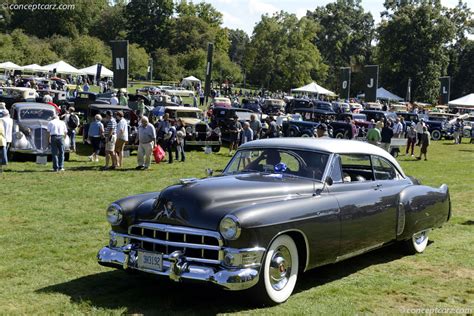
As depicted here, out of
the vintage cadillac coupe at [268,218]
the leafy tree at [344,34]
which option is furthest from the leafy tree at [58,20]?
the vintage cadillac coupe at [268,218]

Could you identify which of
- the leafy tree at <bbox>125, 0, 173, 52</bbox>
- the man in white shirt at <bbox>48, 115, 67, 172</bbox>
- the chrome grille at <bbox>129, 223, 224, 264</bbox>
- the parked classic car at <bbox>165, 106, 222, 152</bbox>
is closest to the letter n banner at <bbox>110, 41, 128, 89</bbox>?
the parked classic car at <bbox>165, 106, 222, 152</bbox>

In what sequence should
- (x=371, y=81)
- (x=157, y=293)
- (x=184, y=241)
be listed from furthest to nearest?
(x=371, y=81)
(x=157, y=293)
(x=184, y=241)

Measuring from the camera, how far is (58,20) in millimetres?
99188

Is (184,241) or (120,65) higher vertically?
(120,65)

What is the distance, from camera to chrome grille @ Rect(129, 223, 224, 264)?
5730 millimetres

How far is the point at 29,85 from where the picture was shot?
40.5 m

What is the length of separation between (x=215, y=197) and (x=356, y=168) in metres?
2.56

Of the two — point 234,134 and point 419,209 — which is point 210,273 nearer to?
point 419,209

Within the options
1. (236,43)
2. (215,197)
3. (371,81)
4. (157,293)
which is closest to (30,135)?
(157,293)

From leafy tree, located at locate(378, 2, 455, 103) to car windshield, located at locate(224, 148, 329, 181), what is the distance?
245ft

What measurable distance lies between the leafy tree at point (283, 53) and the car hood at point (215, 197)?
236ft

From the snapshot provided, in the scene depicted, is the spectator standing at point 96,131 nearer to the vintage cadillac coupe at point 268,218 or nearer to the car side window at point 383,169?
the vintage cadillac coupe at point 268,218

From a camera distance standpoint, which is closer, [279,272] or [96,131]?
[279,272]

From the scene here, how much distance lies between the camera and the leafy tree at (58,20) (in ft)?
324
